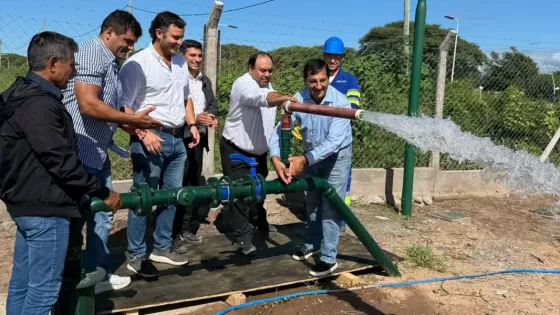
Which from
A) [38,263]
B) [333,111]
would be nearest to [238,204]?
[333,111]

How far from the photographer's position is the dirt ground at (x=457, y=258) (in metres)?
3.57

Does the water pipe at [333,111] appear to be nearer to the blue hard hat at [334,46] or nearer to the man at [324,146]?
the man at [324,146]

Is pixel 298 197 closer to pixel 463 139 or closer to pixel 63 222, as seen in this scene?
pixel 463 139

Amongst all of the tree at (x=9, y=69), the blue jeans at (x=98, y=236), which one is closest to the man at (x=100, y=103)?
the blue jeans at (x=98, y=236)

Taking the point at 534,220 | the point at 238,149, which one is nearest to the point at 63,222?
the point at 238,149

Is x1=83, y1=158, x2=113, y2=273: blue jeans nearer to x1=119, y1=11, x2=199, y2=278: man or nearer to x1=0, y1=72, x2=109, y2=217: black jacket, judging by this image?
x1=119, y1=11, x2=199, y2=278: man

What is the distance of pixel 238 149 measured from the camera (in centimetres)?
408

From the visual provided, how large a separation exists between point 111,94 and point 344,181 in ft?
5.85

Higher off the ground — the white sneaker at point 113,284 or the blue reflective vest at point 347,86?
the blue reflective vest at point 347,86

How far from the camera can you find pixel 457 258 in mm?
4586

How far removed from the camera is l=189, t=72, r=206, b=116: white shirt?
433 cm

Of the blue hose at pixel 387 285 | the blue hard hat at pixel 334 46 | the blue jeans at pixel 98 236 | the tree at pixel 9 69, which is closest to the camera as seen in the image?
the blue jeans at pixel 98 236

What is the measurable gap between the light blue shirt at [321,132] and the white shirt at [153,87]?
721 mm

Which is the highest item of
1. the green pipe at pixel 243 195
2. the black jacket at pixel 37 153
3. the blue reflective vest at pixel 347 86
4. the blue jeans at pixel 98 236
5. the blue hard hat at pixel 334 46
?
the blue hard hat at pixel 334 46
